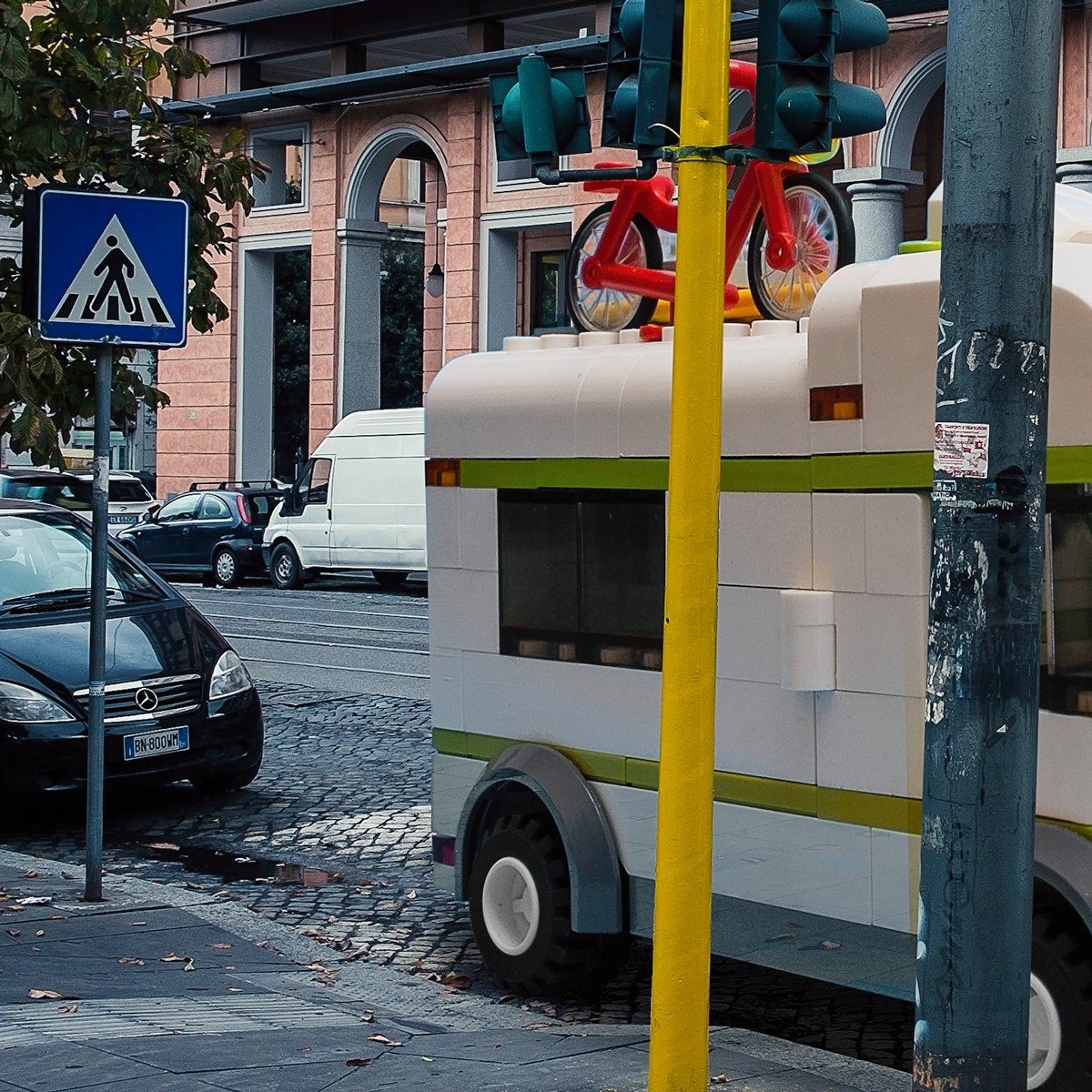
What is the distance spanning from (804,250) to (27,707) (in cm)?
491

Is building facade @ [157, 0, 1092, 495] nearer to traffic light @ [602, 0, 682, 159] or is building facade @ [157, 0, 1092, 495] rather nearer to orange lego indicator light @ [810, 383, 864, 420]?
orange lego indicator light @ [810, 383, 864, 420]

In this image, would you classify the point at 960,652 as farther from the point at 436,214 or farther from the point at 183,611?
the point at 436,214

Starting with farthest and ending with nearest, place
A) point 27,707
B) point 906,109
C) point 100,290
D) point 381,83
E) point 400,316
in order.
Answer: point 400,316 → point 381,83 → point 906,109 → point 27,707 → point 100,290

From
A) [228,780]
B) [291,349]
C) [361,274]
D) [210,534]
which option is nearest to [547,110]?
[228,780]

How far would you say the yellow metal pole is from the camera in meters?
4.67

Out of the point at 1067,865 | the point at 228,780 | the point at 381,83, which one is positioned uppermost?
the point at 381,83

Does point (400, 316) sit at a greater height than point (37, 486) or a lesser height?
greater

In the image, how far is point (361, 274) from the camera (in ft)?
121

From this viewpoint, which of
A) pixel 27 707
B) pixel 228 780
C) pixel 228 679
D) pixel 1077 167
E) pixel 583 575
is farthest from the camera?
pixel 1077 167

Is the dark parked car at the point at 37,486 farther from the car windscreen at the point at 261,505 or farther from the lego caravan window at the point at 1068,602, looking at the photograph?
the lego caravan window at the point at 1068,602

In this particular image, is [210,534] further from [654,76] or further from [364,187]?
[654,76]

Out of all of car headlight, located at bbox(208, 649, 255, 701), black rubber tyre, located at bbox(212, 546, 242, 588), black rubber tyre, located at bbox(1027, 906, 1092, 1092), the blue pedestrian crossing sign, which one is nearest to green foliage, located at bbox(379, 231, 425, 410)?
black rubber tyre, located at bbox(212, 546, 242, 588)

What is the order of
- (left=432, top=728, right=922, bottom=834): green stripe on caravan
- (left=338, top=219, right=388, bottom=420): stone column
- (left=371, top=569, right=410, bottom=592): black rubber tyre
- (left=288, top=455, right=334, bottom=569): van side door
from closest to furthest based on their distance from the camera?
(left=432, top=728, right=922, bottom=834): green stripe on caravan, (left=288, top=455, right=334, bottom=569): van side door, (left=371, top=569, right=410, bottom=592): black rubber tyre, (left=338, top=219, right=388, bottom=420): stone column

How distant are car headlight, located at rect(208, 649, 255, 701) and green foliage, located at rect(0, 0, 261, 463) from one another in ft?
6.15
